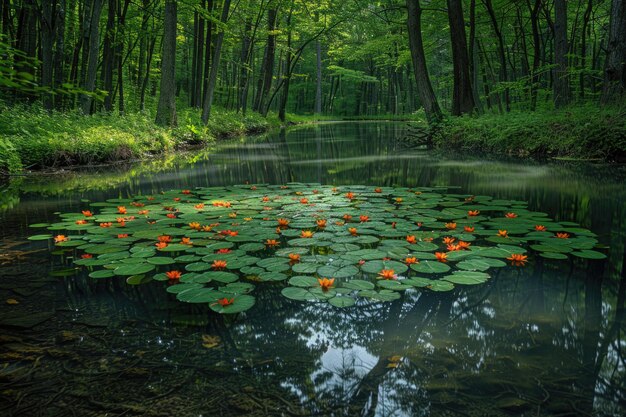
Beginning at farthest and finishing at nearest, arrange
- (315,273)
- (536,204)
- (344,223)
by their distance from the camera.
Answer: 1. (536,204)
2. (344,223)
3. (315,273)

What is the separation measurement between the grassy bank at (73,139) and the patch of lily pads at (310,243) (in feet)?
12.4

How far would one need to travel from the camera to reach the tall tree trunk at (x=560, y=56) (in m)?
9.17

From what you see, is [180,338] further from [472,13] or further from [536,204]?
[472,13]

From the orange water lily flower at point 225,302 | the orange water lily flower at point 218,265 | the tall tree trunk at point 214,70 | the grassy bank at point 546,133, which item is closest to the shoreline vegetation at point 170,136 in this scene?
the grassy bank at point 546,133

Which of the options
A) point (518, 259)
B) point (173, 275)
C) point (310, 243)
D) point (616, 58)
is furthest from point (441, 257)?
point (616, 58)

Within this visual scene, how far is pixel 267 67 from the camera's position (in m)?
23.1

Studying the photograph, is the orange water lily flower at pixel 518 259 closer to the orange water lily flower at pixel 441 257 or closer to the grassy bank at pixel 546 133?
the orange water lily flower at pixel 441 257

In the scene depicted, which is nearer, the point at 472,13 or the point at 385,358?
the point at 385,358

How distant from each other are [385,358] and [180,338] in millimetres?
865

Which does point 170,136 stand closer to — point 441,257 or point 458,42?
point 458,42

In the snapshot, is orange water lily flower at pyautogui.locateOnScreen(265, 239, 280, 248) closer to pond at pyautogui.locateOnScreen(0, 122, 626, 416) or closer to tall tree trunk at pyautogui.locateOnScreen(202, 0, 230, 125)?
pond at pyautogui.locateOnScreen(0, 122, 626, 416)

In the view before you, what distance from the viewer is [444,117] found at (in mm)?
12266

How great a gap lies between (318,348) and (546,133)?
28.3ft

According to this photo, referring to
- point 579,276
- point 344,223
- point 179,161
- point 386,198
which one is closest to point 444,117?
point 179,161
